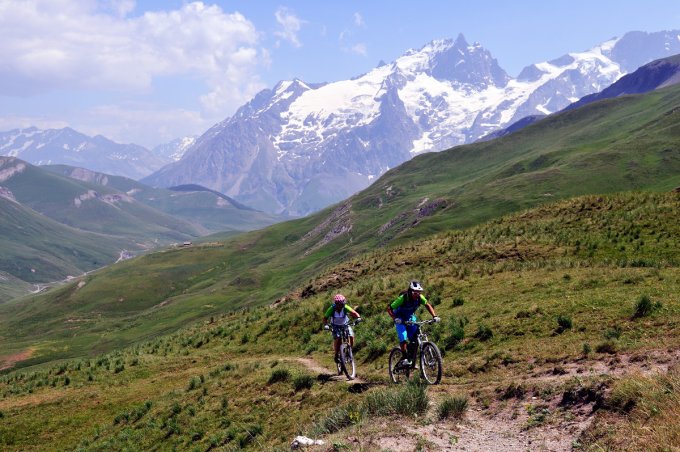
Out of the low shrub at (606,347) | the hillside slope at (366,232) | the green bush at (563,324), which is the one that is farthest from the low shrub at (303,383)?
the hillside slope at (366,232)

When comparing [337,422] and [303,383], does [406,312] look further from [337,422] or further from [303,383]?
[303,383]

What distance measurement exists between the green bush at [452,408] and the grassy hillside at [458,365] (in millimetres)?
82

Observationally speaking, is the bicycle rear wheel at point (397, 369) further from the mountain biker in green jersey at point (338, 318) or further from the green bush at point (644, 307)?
the green bush at point (644, 307)

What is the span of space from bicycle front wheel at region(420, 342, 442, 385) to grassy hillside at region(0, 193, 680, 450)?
76 cm

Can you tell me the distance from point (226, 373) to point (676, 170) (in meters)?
124

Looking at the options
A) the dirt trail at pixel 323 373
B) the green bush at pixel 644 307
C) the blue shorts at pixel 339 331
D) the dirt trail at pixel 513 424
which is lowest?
the dirt trail at pixel 323 373

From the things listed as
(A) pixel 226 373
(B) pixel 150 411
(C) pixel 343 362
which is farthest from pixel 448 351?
(B) pixel 150 411

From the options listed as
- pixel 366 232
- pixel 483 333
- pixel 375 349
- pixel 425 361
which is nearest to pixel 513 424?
pixel 425 361

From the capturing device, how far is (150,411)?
27344 millimetres

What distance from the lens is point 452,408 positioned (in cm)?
1459

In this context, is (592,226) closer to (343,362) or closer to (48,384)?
(343,362)

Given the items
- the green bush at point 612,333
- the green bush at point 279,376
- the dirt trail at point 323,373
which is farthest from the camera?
the green bush at point 279,376

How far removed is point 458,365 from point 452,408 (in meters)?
6.85

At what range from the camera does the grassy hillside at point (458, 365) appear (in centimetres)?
1391
